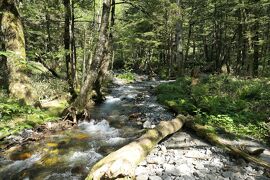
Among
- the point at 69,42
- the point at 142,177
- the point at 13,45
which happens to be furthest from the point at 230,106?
the point at 69,42

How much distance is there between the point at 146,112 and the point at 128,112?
3.19ft

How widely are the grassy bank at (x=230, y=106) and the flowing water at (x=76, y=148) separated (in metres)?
1.61

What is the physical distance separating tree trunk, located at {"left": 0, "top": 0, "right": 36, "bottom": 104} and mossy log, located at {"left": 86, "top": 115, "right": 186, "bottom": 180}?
516 centimetres

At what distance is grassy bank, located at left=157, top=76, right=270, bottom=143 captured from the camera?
9031mm

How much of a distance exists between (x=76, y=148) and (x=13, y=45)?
14.5ft

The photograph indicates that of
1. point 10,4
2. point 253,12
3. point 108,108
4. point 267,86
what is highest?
point 253,12

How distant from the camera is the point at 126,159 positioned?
552 centimetres

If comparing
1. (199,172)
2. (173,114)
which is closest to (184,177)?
(199,172)

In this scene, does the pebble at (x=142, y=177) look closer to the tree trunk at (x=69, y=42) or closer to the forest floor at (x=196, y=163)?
the forest floor at (x=196, y=163)

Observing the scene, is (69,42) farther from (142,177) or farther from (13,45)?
(142,177)

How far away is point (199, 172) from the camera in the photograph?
5.81 metres

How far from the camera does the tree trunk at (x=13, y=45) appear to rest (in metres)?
9.13

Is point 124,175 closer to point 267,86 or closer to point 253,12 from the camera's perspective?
point 267,86

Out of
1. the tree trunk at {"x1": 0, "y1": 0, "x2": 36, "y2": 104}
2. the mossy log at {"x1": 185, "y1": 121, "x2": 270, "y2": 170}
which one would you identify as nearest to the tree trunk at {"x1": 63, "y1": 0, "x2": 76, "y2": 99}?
the tree trunk at {"x1": 0, "y1": 0, "x2": 36, "y2": 104}
